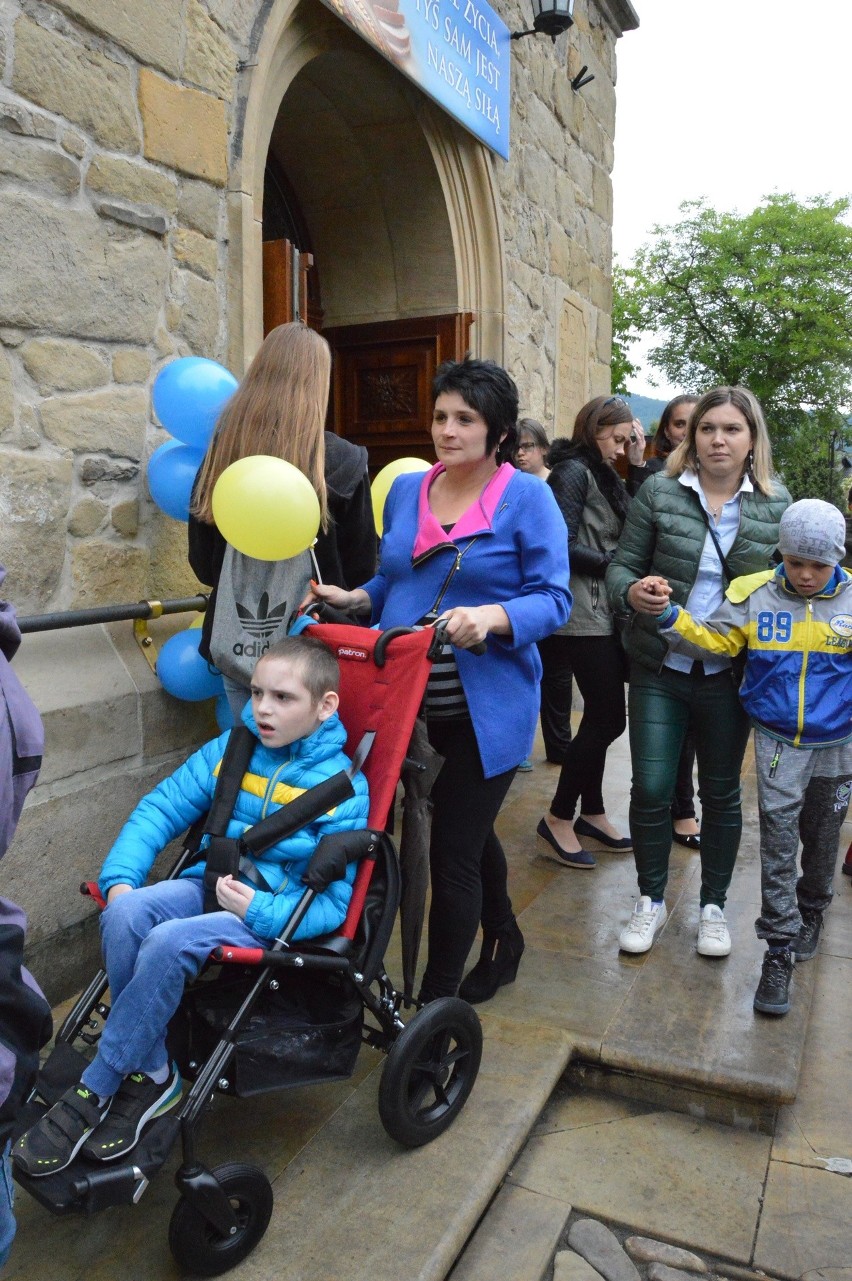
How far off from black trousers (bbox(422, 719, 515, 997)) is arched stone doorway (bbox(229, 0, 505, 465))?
366cm

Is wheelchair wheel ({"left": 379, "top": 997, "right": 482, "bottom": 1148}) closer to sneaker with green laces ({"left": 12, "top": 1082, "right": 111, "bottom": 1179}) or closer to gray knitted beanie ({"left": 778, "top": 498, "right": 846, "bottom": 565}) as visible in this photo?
sneaker with green laces ({"left": 12, "top": 1082, "right": 111, "bottom": 1179})

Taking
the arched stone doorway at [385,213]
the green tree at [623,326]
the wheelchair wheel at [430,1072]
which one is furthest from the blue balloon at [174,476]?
the green tree at [623,326]

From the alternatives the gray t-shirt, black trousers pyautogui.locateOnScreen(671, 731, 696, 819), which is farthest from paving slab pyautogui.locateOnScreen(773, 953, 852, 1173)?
the gray t-shirt

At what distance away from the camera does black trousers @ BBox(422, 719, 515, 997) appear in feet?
8.72

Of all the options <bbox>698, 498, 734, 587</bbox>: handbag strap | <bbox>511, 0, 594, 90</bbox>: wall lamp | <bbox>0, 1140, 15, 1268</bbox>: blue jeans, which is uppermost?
<bbox>511, 0, 594, 90</bbox>: wall lamp

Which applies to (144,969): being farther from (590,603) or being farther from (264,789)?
(590,603)

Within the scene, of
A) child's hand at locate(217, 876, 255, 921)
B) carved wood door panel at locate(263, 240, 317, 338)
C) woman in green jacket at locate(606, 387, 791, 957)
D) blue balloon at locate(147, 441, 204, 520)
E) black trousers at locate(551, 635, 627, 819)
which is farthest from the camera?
black trousers at locate(551, 635, 627, 819)

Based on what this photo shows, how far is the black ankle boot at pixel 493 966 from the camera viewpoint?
3.08 meters

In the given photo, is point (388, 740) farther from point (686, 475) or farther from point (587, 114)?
point (587, 114)

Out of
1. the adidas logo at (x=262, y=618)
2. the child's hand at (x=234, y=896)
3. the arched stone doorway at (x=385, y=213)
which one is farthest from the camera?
the arched stone doorway at (x=385, y=213)

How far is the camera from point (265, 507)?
248cm

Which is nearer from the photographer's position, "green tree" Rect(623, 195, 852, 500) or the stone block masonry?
the stone block masonry

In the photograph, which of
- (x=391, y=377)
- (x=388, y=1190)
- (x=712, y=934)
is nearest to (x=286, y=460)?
(x=388, y=1190)

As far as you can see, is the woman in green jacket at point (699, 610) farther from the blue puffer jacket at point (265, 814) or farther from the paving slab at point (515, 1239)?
the blue puffer jacket at point (265, 814)
